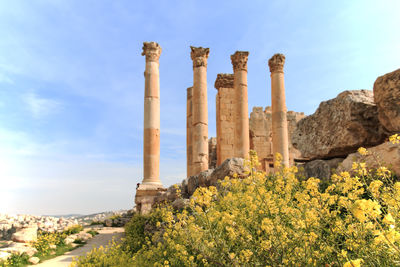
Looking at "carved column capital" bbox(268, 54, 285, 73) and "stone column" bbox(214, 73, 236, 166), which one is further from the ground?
"carved column capital" bbox(268, 54, 285, 73)

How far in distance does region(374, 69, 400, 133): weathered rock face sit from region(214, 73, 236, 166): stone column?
1581cm

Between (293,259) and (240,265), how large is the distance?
81 centimetres

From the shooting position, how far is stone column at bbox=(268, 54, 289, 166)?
2002 cm

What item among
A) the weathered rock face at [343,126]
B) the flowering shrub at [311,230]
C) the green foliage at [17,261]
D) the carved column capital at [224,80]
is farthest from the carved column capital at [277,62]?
the green foliage at [17,261]

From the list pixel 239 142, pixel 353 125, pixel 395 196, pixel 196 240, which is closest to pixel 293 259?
pixel 395 196

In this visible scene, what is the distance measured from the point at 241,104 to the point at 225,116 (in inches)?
105

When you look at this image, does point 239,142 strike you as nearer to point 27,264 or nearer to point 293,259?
point 27,264

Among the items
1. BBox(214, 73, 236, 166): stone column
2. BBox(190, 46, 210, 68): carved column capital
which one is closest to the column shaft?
BBox(190, 46, 210, 68): carved column capital

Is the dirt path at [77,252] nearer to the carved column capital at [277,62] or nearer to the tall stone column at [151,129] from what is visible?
the tall stone column at [151,129]

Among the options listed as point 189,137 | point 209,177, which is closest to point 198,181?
point 209,177

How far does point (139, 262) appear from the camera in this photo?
6977 millimetres

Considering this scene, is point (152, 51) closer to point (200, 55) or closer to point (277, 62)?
point (200, 55)

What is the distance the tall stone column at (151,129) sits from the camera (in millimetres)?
17000

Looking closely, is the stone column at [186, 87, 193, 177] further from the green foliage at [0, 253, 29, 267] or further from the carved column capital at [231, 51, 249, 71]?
the green foliage at [0, 253, 29, 267]
